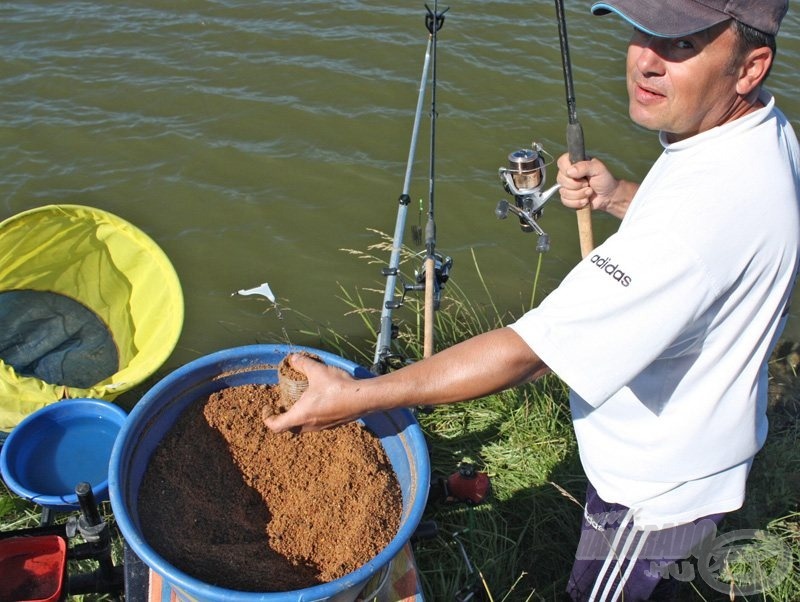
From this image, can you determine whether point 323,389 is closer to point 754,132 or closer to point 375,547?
point 375,547

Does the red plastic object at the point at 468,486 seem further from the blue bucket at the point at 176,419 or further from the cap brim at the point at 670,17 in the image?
the cap brim at the point at 670,17

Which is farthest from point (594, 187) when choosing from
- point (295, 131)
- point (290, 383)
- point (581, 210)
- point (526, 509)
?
point (295, 131)

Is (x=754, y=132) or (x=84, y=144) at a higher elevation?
(x=754, y=132)

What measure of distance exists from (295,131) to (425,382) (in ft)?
16.5

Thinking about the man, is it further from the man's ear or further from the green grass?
the green grass

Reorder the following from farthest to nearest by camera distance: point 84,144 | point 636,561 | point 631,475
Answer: point 84,144 < point 636,561 < point 631,475

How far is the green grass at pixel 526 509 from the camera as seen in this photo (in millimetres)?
2939

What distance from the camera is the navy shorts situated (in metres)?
2.21

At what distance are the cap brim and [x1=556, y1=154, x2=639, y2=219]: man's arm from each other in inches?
33.5

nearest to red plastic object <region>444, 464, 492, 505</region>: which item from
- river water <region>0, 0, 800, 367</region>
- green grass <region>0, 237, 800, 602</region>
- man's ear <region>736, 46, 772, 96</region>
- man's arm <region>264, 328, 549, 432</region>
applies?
green grass <region>0, 237, 800, 602</region>

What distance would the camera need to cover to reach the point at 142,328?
3.61 m

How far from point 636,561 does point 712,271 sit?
3.50 ft

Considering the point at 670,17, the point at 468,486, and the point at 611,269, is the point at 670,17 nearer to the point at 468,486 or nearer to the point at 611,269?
the point at 611,269

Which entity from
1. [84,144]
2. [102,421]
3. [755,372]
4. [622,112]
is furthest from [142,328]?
[622,112]
